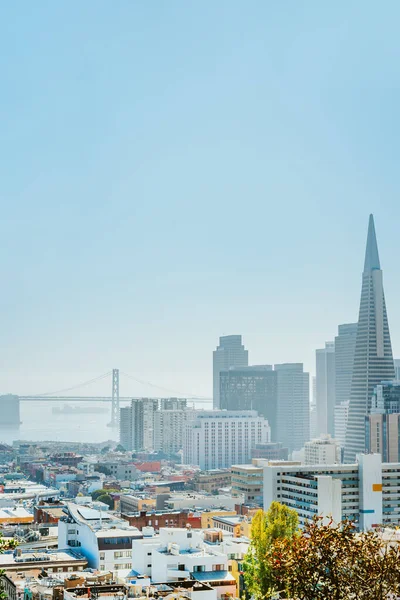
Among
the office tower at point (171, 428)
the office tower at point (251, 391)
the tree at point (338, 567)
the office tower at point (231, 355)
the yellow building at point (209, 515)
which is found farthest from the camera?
the office tower at point (231, 355)

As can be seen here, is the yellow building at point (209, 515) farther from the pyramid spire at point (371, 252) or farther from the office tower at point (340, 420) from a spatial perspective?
the office tower at point (340, 420)

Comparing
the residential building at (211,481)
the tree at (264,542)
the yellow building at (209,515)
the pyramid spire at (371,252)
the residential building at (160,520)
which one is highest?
the pyramid spire at (371,252)

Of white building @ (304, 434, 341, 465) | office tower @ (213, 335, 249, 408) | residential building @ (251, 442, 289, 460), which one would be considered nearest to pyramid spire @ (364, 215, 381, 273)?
white building @ (304, 434, 341, 465)

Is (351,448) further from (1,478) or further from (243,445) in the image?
(1,478)

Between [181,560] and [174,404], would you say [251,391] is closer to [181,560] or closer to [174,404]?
[174,404]

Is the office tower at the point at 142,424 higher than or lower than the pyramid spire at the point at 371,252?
lower

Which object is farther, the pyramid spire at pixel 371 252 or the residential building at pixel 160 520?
the pyramid spire at pixel 371 252

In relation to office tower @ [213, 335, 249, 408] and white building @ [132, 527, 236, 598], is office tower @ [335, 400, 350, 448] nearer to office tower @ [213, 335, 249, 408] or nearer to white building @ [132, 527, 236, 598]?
office tower @ [213, 335, 249, 408]

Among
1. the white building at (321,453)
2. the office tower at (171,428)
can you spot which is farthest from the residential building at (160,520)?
the office tower at (171,428)

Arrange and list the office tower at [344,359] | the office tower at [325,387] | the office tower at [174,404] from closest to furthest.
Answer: the office tower at [344,359]
the office tower at [174,404]
the office tower at [325,387]
